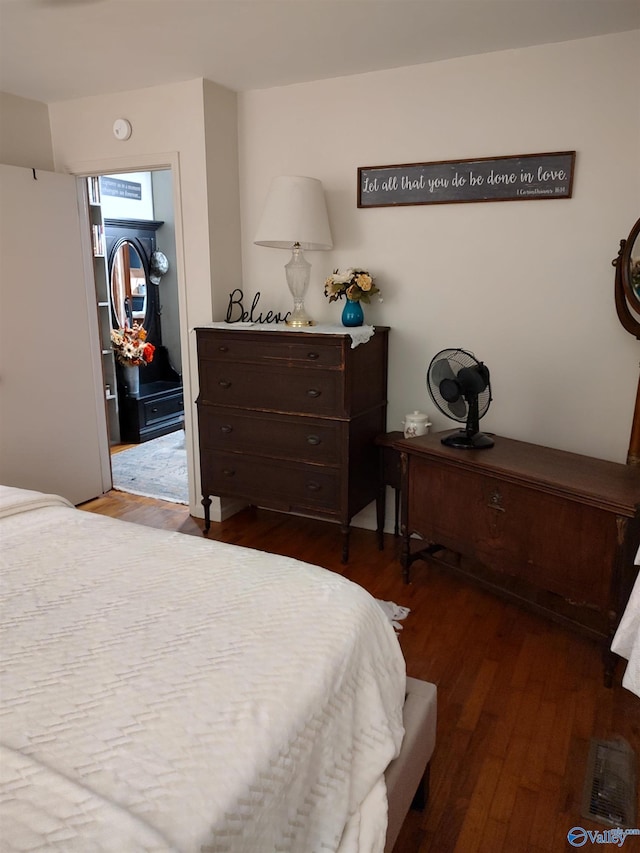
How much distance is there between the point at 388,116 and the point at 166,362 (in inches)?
Result: 133

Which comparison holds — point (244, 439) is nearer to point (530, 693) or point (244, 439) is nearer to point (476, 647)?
point (476, 647)

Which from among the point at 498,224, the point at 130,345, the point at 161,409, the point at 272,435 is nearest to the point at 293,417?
the point at 272,435

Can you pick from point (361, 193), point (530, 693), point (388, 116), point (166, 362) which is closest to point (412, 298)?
point (361, 193)

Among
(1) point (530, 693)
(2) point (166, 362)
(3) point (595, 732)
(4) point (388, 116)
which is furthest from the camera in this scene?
(2) point (166, 362)

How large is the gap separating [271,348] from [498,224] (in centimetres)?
121

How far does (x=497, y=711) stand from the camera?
2.00 m

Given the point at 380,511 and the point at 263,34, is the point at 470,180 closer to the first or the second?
the point at 263,34

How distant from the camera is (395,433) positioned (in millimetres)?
3197

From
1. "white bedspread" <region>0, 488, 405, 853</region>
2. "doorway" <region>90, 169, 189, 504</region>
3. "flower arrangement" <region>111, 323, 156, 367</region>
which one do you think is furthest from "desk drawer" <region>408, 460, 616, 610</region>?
"flower arrangement" <region>111, 323, 156, 367</region>

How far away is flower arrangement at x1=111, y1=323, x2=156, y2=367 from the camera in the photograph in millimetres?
4980

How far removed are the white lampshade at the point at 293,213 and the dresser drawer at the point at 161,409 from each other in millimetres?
2653

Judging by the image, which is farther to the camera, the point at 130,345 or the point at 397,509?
the point at 130,345

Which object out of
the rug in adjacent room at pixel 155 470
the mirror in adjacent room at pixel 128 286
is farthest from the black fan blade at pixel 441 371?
the mirror in adjacent room at pixel 128 286

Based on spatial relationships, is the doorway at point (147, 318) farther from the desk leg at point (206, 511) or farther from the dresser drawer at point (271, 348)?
the dresser drawer at point (271, 348)
